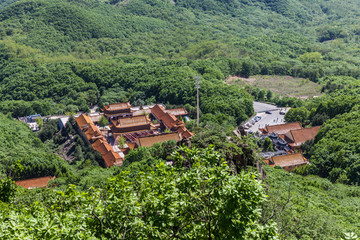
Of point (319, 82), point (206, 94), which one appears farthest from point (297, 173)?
point (319, 82)

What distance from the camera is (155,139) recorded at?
3750 centimetres

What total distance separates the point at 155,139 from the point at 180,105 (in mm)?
14617

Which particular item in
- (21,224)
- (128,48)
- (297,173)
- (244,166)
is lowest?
(128,48)

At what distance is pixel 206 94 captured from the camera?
51906 mm

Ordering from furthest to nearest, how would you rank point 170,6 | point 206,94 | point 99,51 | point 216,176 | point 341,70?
point 170,6 < point 99,51 < point 341,70 < point 206,94 < point 216,176

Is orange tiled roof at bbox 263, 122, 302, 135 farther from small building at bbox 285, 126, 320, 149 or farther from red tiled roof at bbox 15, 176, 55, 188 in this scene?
red tiled roof at bbox 15, 176, 55, 188

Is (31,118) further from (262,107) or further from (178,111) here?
(262,107)

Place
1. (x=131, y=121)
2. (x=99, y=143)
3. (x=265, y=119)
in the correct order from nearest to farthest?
(x=99, y=143), (x=131, y=121), (x=265, y=119)

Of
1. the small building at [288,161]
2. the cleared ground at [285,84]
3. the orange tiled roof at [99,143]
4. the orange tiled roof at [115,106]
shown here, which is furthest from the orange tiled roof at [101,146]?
the cleared ground at [285,84]

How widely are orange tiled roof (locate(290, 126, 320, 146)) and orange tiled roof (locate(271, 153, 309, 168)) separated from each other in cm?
437

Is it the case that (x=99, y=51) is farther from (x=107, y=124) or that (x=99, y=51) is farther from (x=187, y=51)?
(x=107, y=124)

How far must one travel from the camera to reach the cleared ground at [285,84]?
59938 mm

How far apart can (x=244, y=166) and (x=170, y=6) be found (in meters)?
105

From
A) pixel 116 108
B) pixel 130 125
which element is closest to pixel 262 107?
pixel 130 125
